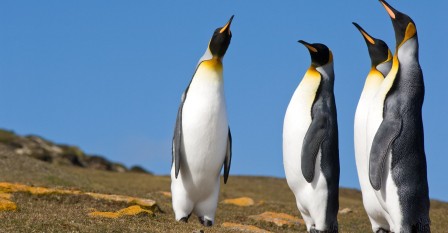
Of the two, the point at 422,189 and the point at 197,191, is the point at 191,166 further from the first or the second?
the point at 422,189

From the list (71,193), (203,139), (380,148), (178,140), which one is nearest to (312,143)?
(380,148)

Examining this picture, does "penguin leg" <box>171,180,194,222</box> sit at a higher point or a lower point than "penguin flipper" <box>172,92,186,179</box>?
lower

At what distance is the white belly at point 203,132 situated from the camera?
12164 mm

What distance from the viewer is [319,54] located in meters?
12.5

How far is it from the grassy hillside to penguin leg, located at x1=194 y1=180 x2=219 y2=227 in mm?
165

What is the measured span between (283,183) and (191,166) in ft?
54.3

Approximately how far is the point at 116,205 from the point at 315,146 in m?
4.94

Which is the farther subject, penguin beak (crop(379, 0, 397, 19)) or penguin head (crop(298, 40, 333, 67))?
penguin head (crop(298, 40, 333, 67))

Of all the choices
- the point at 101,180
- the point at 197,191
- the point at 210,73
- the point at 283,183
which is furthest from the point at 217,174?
the point at 283,183

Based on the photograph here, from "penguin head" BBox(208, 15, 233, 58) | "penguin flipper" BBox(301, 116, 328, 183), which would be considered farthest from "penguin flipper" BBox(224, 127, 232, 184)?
"penguin flipper" BBox(301, 116, 328, 183)

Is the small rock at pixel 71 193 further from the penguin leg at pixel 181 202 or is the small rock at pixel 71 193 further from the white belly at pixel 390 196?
the white belly at pixel 390 196

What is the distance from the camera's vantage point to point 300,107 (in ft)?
39.9

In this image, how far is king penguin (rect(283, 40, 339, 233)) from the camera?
11.7 m

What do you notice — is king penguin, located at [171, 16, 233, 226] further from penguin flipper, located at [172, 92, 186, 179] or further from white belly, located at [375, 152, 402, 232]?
white belly, located at [375, 152, 402, 232]
